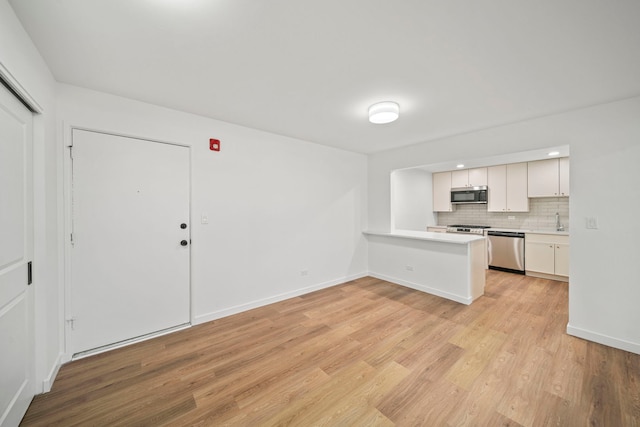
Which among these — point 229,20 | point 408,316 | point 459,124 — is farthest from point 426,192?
point 229,20

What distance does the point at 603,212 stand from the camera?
243 cm

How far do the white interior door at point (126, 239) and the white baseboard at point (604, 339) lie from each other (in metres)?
4.27

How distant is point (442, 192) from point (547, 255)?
246 centimetres

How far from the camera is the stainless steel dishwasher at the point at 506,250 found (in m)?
4.77

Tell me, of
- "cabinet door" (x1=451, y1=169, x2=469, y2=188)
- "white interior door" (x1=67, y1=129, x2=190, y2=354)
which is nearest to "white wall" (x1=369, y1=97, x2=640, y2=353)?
"cabinet door" (x1=451, y1=169, x2=469, y2=188)

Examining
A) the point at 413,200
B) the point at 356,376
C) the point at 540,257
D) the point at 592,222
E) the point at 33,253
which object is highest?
the point at 413,200

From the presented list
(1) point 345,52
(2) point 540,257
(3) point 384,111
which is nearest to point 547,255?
(2) point 540,257

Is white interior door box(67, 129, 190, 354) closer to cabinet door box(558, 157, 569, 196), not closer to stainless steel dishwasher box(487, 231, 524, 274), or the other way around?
stainless steel dishwasher box(487, 231, 524, 274)

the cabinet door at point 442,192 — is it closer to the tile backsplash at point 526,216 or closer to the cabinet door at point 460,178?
the cabinet door at point 460,178

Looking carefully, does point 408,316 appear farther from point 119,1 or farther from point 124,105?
point 124,105

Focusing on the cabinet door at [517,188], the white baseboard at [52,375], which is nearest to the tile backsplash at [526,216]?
the cabinet door at [517,188]

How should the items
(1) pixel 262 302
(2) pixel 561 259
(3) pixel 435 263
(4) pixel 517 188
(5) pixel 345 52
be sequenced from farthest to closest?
(4) pixel 517 188 < (2) pixel 561 259 < (3) pixel 435 263 < (1) pixel 262 302 < (5) pixel 345 52

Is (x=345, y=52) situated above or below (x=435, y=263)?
above

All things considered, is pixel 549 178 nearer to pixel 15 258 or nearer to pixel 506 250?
pixel 506 250
